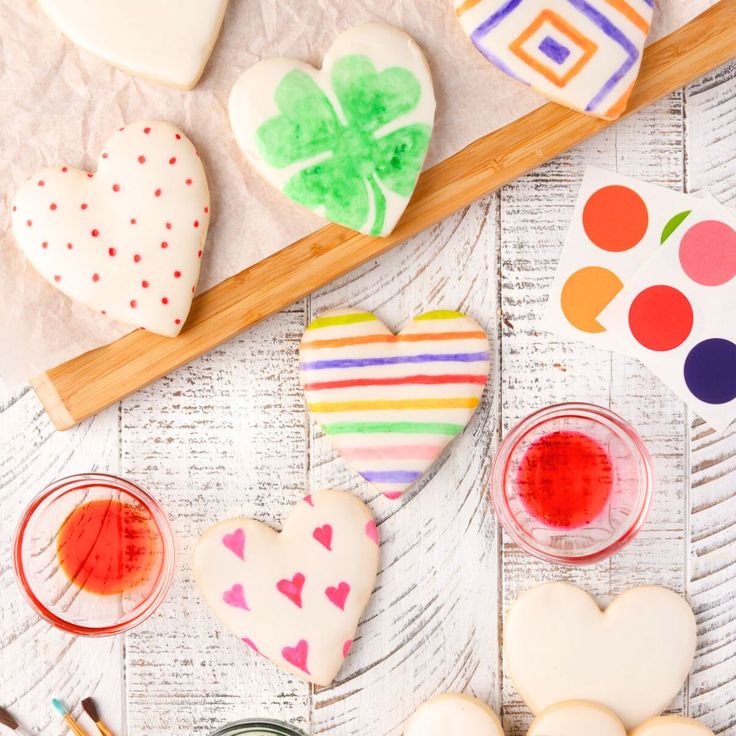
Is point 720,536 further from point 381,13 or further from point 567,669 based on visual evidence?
point 381,13

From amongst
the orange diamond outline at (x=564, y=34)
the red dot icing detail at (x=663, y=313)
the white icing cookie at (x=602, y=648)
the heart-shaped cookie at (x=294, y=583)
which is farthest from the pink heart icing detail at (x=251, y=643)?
the orange diamond outline at (x=564, y=34)

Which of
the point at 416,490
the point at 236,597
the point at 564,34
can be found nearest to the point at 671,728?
the point at 416,490

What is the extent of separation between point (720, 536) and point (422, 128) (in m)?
0.49

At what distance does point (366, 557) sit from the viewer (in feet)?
2.83

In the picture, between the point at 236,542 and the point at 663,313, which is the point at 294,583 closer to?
the point at 236,542

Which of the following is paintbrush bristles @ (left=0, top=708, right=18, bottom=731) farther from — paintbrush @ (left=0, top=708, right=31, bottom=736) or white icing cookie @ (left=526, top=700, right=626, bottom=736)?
white icing cookie @ (left=526, top=700, right=626, bottom=736)

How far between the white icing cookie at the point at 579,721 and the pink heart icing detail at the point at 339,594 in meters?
0.21

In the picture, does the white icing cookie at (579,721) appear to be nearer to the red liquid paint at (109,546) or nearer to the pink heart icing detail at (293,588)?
the pink heart icing detail at (293,588)

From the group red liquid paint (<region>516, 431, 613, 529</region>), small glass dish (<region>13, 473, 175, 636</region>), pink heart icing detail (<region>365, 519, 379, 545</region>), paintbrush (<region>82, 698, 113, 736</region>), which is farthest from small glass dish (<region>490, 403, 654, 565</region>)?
paintbrush (<region>82, 698, 113, 736</region>)

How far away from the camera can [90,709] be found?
2.88ft

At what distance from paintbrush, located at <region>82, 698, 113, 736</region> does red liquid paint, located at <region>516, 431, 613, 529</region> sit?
1.52 feet

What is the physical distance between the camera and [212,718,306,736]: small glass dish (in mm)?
867

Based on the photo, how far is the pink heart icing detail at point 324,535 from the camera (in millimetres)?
858

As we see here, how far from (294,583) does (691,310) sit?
1.51 ft
